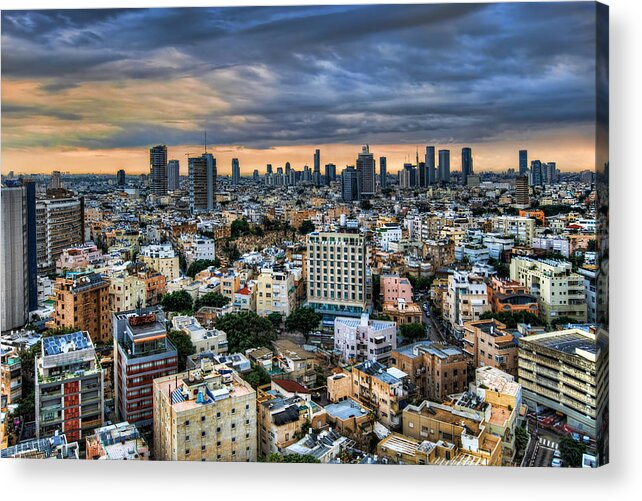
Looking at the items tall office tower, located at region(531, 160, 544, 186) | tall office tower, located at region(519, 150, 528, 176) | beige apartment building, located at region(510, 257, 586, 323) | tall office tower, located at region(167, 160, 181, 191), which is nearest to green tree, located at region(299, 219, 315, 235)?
tall office tower, located at region(167, 160, 181, 191)

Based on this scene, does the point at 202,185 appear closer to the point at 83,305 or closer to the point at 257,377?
the point at 83,305

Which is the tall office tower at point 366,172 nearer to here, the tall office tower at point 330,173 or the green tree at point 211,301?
the tall office tower at point 330,173

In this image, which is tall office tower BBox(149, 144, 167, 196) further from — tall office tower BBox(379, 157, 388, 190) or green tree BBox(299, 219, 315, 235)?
tall office tower BBox(379, 157, 388, 190)

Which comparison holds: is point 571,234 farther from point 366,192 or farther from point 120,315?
point 120,315

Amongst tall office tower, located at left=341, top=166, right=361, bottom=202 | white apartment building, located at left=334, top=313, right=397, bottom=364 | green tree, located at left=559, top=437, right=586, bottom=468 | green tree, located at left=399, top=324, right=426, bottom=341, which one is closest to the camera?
green tree, located at left=559, top=437, right=586, bottom=468

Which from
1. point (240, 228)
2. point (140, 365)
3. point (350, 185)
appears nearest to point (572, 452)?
point (140, 365)

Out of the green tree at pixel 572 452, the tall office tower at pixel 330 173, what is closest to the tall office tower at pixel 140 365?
the green tree at pixel 572 452
